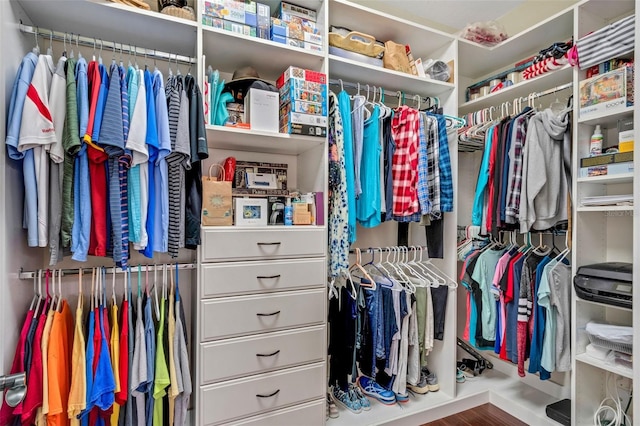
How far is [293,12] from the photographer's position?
1.86m

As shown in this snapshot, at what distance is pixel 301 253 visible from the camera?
1796 millimetres

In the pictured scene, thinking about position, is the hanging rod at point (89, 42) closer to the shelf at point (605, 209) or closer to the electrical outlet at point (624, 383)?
the shelf at point (605, 209)

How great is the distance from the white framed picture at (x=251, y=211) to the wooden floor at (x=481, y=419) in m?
1.56

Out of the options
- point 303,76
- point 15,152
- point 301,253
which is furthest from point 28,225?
point 303,76

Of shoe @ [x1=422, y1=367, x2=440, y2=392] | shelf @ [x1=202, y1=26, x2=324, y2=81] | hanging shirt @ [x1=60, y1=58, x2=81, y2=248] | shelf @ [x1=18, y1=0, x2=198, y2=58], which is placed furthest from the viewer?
shoe @ [x1=422, y1=367, x2=440, y2=392]

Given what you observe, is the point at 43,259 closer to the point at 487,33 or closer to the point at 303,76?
the point at 303,76

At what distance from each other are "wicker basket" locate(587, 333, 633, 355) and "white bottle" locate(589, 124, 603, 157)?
2.99ft

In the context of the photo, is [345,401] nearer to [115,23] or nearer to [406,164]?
[406,164]

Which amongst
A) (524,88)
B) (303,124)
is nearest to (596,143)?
(524,88)

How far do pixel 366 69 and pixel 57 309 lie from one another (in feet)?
6.39

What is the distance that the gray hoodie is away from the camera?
186 centimetres

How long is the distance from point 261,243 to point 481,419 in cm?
172

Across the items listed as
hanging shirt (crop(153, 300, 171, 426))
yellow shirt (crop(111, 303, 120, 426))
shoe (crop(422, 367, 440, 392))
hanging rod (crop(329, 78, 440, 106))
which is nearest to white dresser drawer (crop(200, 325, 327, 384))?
hanging shirt (crop(153, 300, 171, 426))

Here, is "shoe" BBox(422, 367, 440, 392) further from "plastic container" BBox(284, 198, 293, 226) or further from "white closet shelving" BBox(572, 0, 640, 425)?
"plastic container" BBox(284, 198, 293, 226)
